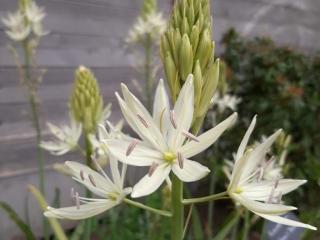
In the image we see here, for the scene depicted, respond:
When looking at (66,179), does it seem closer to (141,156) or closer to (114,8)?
(114,8)

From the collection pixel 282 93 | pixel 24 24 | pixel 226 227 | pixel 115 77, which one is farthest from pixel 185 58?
pixel 282 93

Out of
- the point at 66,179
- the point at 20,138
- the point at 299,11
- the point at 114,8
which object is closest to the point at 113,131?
the point at 20,138

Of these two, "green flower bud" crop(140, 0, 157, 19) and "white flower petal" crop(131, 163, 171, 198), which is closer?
"white flower petal" crop(131, 163, 171, 198)

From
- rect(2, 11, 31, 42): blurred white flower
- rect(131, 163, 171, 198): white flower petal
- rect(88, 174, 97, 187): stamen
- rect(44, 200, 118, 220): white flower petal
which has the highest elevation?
rect(2, 11, 31, 42): blurred white flower

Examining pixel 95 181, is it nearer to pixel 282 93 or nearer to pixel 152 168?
pixel 152 168

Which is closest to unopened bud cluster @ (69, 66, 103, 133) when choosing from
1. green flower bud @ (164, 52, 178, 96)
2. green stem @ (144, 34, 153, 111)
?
green flower bud @ (164, 52, 178, 96)

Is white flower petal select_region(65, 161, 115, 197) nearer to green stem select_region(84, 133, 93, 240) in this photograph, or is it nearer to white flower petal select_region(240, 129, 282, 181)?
white flower petal select_region(240, 129, 282, 181)

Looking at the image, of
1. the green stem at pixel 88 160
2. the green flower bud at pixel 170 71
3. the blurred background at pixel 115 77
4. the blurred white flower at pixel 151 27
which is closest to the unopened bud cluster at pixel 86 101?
the green stem at pixel 88 160
